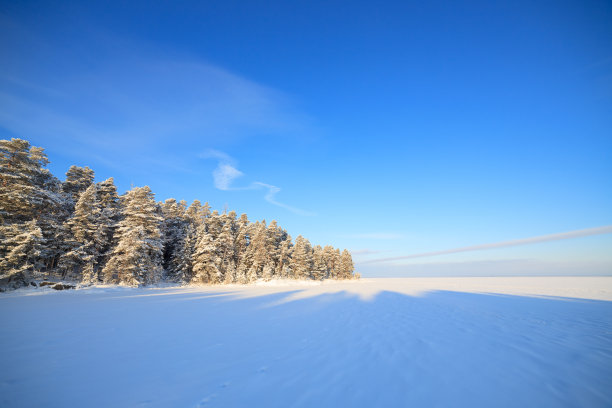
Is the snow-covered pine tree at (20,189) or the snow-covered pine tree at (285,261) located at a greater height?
the snow-covered pine tree at (20,189)

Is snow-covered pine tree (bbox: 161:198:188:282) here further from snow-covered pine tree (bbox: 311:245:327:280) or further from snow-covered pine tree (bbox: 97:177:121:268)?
snow-covered pine tree (bbox: 311:245:327:280)

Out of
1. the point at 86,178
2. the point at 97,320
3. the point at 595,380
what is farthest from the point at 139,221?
the point at 595,380

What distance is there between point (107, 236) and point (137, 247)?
7.39 m

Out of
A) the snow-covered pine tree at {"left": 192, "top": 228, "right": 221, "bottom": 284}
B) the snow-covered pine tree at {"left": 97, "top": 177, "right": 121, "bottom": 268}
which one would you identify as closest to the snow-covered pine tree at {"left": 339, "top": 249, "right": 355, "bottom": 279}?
the snow-covered pine tree at {"left": 192, "top": 228, "right": 221, "bottom": 284}

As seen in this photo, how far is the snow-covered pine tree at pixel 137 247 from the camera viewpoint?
85.6 feet

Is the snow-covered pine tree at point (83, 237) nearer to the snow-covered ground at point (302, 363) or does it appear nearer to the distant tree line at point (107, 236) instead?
the distant tree line at point (107, 236)

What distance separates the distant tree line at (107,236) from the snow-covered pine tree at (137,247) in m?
0.10

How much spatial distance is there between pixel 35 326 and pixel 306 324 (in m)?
8.82

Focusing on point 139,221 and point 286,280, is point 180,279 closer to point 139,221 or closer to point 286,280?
point 139,221

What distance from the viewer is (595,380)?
4375 millimetres

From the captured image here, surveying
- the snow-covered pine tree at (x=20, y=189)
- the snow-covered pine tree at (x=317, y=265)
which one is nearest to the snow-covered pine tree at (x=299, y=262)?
the snow-covered pine tree at (x=317, y=265)

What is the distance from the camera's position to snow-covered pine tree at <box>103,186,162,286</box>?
26094 millimetres

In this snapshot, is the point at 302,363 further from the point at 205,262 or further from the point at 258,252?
the point at 258,252

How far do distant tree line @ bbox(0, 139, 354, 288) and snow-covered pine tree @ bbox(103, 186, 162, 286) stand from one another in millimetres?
97
